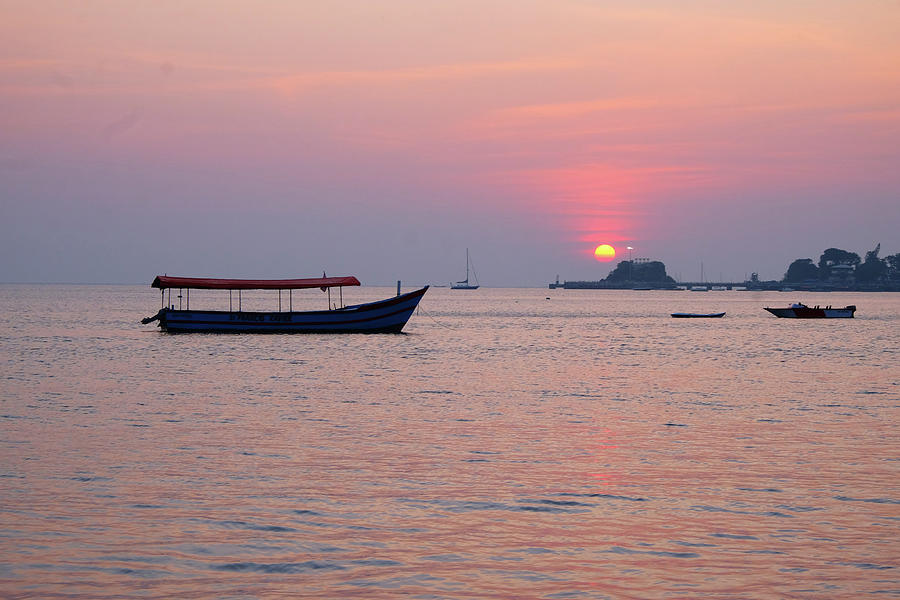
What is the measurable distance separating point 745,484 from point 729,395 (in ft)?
59.4

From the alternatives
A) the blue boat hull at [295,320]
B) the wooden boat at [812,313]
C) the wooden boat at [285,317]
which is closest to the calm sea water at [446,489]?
the wooden boat at [285,317]

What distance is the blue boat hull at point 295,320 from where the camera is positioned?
240 feet

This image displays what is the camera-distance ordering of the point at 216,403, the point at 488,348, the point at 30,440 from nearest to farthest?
1. the point at 30,440
2. the point at 216,403
3. the point at 488,348

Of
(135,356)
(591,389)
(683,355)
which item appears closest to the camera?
(591,389)

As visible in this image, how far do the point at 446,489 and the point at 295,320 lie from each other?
57.6 metres

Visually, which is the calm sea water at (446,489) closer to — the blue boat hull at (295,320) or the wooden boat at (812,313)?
Answer: the blue boat hull at (295,320)

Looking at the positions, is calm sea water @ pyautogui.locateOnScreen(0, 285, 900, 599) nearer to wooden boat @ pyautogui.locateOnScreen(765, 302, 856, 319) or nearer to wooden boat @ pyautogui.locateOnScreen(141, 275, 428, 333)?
wooden boat @ pyautogui.locateOnScreen(141, 275, 428, 333)

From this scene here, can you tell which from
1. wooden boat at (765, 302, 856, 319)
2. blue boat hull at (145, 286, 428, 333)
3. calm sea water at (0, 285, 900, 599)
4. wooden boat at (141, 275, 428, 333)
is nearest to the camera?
calm sea water at (0, 285, 900, 599)

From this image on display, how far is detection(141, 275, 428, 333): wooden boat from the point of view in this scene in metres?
72.4

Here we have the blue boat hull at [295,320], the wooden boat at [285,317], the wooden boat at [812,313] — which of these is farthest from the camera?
the wooden boat at [812,313]

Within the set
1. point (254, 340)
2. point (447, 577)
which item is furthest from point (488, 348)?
point (447, 577)

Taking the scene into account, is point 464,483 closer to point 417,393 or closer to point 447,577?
point 447,577

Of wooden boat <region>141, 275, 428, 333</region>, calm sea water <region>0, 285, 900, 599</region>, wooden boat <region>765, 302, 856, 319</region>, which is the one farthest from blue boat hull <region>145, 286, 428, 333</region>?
wooden boat <region>765, 302, 856, 319</region>

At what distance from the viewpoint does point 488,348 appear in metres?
67.2
